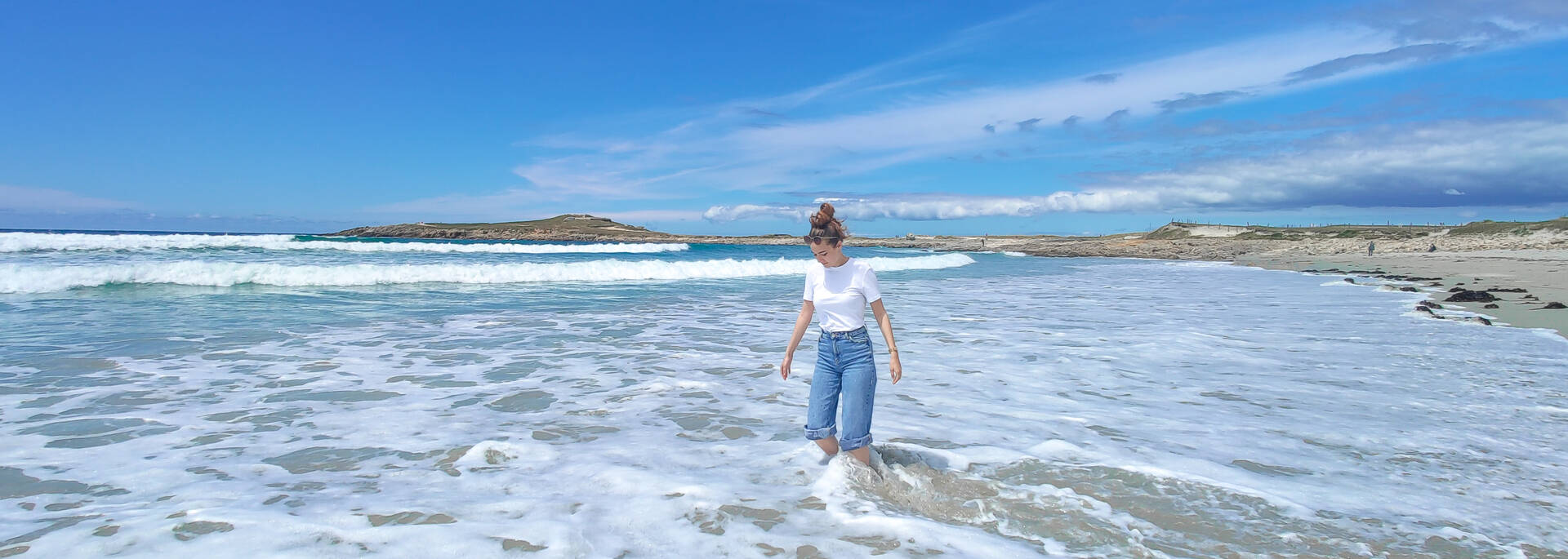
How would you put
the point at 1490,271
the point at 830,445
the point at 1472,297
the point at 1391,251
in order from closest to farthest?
the point at 830,445 → the point at 1472,297 → the point at 1490,271 → the point at 1391,251

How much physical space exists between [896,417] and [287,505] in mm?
4248

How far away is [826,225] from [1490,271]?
1188 inches

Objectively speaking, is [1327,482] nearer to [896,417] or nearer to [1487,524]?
[1487,524]

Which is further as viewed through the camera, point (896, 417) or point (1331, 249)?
point (1331, 249)

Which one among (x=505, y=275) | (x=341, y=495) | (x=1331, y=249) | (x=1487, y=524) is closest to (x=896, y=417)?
(x=1487, y=524)

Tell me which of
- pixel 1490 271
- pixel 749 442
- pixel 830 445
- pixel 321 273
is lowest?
pixel 749 442

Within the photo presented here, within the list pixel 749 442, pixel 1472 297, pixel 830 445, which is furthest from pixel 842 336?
pixel 1472 297

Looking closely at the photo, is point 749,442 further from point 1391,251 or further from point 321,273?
point 1391,251

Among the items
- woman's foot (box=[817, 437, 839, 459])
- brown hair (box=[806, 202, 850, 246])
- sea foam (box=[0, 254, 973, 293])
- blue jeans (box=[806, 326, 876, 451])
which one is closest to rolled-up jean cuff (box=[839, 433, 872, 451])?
blue jeans (box=[806, 326, 876, 451])

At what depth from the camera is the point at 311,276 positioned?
1998 cm

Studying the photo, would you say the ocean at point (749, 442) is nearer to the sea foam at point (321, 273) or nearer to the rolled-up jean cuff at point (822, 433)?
the rolled-up jean cuff at point (822, 433)

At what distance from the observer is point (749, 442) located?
544 cm

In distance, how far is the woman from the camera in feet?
14.0

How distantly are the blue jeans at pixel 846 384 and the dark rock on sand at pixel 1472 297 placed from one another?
1680 cm
